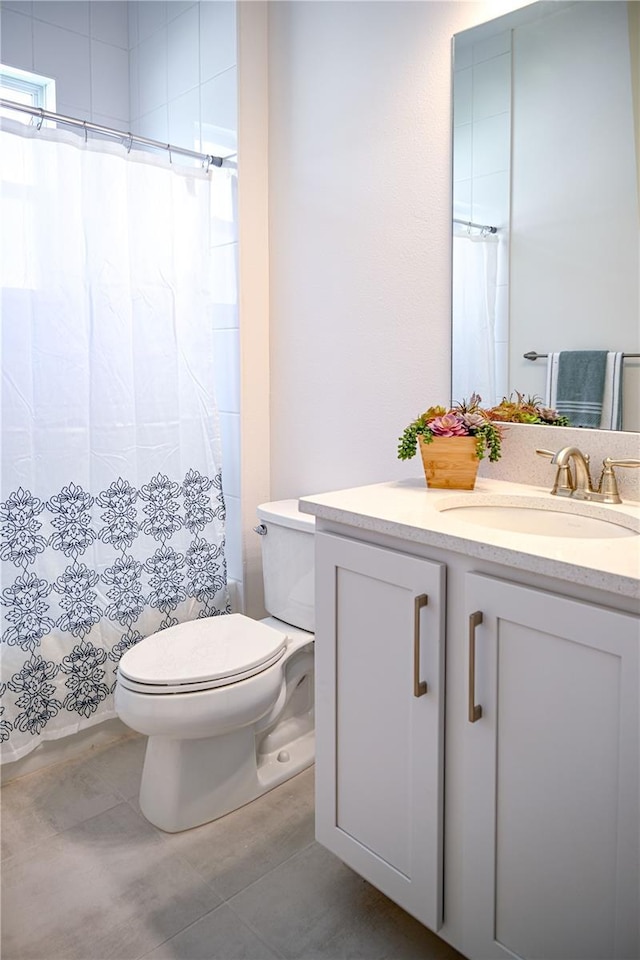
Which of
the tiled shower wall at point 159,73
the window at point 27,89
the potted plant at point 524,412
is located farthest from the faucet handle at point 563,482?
the window at point 27,89

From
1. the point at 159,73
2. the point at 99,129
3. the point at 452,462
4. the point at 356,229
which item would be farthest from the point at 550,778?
the point at 159,73

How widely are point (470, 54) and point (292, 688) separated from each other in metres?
1.74

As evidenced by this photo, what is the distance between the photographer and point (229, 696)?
173 centimetres

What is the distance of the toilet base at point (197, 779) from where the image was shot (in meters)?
1.80

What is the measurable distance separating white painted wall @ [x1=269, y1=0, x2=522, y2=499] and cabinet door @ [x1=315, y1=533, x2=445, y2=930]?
0.67 meters

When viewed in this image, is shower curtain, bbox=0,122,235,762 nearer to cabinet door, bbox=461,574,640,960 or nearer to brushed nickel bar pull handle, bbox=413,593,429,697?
brushed nickel bar pull handle, bbox=413,593,429,697

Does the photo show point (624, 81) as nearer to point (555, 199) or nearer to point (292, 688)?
point (555, 199)

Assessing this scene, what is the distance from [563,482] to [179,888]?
1.26m


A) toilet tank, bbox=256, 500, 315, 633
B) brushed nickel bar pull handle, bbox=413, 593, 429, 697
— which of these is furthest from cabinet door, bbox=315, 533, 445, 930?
toilet tank, bbox=256, 500, 315, 633

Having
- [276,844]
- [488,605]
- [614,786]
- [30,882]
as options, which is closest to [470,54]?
[488,605]

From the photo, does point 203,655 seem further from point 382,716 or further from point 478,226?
point 478,226

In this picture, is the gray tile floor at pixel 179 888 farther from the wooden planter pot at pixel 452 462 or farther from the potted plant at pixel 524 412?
the potted plant at pixel 524 412

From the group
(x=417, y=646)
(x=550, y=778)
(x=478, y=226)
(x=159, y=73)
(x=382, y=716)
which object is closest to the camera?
(x=550, y=778)

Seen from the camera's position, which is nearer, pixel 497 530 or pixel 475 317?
pixel 497 530
